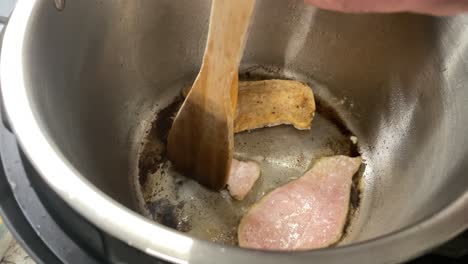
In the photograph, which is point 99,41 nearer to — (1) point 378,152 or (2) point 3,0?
(2) point 3,0

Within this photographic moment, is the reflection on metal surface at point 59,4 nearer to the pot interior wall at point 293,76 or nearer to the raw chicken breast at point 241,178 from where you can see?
the pot interior wall at point 293,76

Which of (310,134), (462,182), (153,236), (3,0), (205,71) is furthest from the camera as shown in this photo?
(3,0)

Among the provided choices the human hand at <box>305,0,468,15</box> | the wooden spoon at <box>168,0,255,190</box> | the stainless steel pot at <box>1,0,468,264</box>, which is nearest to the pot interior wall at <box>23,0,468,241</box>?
the stainless steel pot at <box>1,0,468,264</box>

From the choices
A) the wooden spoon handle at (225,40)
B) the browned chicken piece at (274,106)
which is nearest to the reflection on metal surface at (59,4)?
the wooden spoon handle at (225,40)

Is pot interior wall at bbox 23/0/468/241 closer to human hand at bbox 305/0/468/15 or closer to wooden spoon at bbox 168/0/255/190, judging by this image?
wooden spoon at bbox 168/0/255/190

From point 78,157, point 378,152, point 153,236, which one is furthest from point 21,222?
point 378,152

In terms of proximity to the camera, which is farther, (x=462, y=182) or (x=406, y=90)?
(x=406, y=90)
